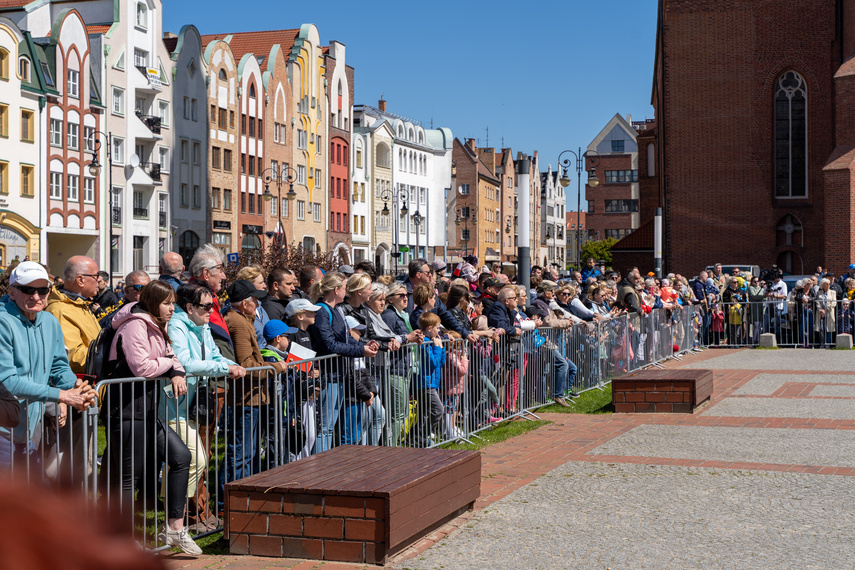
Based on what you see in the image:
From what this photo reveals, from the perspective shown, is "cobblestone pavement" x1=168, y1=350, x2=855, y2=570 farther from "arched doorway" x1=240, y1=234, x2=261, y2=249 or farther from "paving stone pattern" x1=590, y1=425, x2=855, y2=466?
"arched doorway" x1=240, y1=234, x2=261, y2=249

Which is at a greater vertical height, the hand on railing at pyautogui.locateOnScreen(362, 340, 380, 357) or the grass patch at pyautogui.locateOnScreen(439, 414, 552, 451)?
the hand on railing at pyautogui.locateOnScreen(362, 340, 380, 357)

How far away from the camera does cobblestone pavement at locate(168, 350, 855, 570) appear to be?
6156mm

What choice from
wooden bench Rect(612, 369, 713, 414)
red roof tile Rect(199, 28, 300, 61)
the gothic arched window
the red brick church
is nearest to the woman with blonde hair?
wooden bench Rect(612, 369, 713, 414)

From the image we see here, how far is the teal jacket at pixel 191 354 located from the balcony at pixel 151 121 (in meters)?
49.1

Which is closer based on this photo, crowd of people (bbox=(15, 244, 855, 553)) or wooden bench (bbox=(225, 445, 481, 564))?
crowd of people (bbox=(15, 244, 855, 553))

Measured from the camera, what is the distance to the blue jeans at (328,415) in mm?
8328

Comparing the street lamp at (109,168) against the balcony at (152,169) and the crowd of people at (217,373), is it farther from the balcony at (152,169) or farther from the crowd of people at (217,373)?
the crowd of people at (217,373)

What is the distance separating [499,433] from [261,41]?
67341mm

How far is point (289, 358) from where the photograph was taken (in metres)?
8.15

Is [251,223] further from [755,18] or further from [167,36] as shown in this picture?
[755,18]

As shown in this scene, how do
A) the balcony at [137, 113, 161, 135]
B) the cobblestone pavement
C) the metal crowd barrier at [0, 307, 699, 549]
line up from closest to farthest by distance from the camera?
the metal crowd barrier at [0, 307, 699, 549] → the cobblestone pavement → the balcony at [137, 113, 161, 135]

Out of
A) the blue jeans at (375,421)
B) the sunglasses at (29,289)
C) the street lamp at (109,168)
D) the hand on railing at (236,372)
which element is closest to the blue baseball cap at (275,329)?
the blue jeans at (375,421)

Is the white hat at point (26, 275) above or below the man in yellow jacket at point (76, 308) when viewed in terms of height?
above

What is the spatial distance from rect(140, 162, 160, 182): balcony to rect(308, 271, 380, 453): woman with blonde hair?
4715 cm
